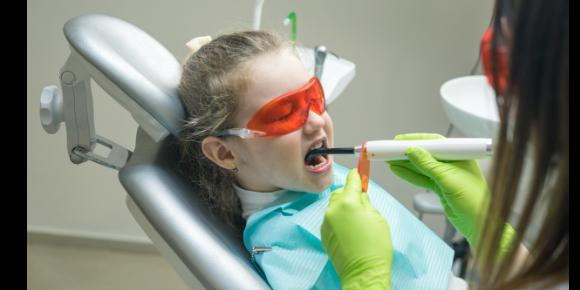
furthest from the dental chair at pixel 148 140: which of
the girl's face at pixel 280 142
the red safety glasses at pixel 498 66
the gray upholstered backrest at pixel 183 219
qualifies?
the red safety glasses at pixel 498 66

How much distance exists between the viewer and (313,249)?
3.97 ft

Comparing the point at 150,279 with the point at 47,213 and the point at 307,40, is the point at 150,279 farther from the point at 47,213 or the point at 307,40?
the point at 307,40

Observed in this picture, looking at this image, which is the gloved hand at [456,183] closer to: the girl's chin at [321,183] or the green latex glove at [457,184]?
the green latex glove at [457,184]

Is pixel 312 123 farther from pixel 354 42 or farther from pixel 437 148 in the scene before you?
pixel 354 42

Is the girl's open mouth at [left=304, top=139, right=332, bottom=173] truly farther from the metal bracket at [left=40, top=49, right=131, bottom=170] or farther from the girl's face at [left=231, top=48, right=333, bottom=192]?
the metal bracket at [left=40, top=49, right=131, bottom=170]

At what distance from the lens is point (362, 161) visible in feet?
3.85

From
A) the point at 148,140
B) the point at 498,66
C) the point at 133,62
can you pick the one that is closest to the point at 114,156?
the point at 148,140

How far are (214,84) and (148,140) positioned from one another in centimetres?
19

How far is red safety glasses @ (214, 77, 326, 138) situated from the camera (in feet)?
3.90

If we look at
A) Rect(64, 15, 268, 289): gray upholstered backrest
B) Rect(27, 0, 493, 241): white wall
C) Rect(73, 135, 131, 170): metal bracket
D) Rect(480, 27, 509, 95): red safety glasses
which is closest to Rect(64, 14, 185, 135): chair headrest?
Rect(64, 15, 268, 289): gray upholstered backrest

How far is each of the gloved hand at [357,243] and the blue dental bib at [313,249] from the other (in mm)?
102

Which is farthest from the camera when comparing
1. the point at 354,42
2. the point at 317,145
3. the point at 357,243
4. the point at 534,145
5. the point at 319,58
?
the point at 354,42

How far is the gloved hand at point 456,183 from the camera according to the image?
3.83ft

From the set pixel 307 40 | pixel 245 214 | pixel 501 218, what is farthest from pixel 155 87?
pixel 307 40
